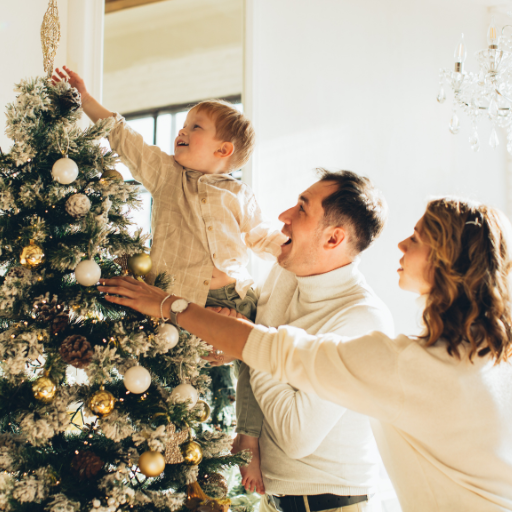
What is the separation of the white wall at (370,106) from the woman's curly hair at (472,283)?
141cm

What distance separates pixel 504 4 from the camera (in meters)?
3.28

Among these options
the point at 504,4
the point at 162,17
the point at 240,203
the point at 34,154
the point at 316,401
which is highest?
the point at 504,4

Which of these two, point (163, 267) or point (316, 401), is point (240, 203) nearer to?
point (163, 267)

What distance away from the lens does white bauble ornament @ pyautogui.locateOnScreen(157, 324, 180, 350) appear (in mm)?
1065

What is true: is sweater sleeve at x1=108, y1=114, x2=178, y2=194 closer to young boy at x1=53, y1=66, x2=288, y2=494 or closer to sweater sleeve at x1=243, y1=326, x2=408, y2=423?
young boy at x1=53, y1=66, x2=288, y2=494

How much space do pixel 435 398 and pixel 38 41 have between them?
1727 mm

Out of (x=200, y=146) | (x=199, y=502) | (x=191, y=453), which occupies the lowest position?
(x=199, y=502)

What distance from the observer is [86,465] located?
3.18 ft

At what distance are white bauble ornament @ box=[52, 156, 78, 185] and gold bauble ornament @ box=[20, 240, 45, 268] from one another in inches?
5.7

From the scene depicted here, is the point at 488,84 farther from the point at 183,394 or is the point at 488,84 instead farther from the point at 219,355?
the point at 183,394

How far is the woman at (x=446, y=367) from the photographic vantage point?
3.33 ft

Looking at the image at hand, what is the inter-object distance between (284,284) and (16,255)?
906 millimetres

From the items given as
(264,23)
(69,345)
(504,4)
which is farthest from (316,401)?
(504,4)

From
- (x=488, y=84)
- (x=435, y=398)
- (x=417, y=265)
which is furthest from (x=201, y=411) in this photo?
(x=488, y=84)
